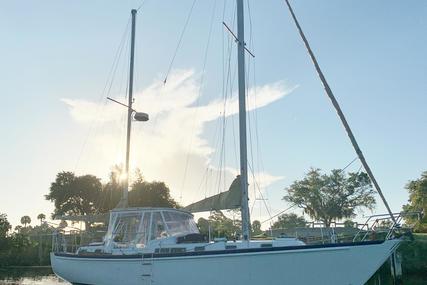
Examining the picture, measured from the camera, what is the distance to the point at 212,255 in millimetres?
13172

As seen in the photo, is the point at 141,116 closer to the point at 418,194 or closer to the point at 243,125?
the point at 243,125

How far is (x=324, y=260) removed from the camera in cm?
1212

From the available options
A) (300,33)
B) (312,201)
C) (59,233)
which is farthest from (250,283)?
(312,201)

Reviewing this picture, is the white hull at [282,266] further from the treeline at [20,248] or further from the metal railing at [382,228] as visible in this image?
the treeline at [20,248]

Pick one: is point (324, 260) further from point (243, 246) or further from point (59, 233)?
point (59, 233)

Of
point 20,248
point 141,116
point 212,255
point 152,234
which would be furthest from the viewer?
point 20,248

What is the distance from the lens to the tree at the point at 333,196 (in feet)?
200

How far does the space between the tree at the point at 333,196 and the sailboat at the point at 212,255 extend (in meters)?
45.6

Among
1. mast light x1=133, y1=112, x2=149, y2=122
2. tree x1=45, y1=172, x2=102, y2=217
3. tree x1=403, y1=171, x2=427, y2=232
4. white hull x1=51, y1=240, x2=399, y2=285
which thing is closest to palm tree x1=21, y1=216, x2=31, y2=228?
tree x1=45, y1=172, x2=102, y2=217

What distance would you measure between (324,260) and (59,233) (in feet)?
52.0

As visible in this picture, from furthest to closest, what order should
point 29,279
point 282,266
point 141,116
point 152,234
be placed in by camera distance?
1. point 29,279
2. point 141,116
3. point 152,234
4. point 282,266

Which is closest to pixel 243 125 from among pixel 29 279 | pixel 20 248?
pixel 29 279

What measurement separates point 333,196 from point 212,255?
5187 cm

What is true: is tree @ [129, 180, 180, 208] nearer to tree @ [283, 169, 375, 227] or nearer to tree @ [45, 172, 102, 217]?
tree @ [45, 172, 102, 217]
